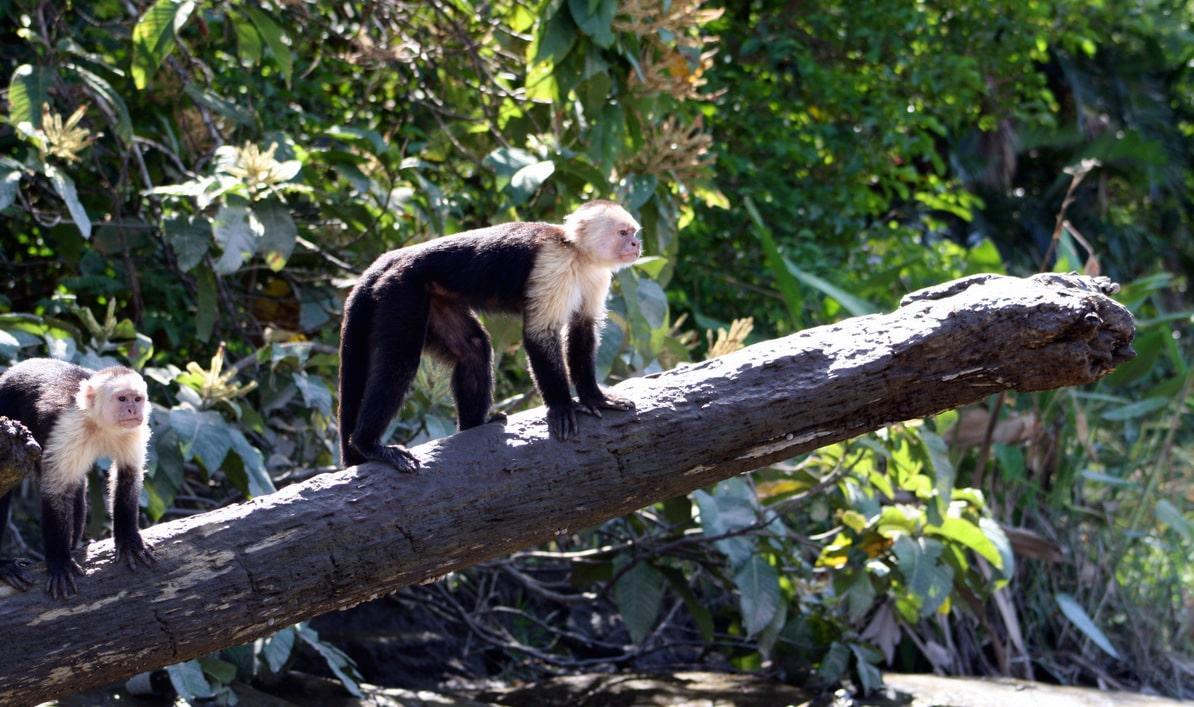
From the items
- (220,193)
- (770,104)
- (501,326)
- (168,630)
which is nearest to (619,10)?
(501,326)

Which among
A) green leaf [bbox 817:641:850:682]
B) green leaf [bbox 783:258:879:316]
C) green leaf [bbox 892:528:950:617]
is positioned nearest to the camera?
green leaf [bbox 892:528:950:617]

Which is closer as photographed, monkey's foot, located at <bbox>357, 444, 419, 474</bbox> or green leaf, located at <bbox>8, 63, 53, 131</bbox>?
monkey's foot, located at <bbox>357, 444, 419, 474</bbox>

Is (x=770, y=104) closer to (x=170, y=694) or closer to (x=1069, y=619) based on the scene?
(x=1069, y=619)

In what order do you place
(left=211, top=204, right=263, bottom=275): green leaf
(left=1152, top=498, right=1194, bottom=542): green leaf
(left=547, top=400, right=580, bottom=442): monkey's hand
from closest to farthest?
(left=547, top=400, right=580, bottom=442): monkey's hand
(left=211, top=204, right=263, bottom=275): green leaf
(left=1152, top=498, right=1194, bottom=542): green leaf

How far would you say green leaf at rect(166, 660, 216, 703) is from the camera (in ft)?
14.0

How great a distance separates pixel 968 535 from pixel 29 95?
4666 millimetres

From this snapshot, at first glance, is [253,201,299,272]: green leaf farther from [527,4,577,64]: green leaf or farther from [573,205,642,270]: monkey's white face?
[573,205,642,270]: monkey's white face

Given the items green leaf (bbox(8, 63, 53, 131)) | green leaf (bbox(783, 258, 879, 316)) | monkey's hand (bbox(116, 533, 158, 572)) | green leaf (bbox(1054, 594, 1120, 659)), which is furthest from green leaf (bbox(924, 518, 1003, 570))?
green leaf (bbox(8, 63, 53, 131))

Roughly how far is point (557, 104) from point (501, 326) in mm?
1204

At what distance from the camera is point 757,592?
5473 millimetres

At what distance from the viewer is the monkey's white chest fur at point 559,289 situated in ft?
12.5

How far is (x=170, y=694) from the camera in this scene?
15.3 feet

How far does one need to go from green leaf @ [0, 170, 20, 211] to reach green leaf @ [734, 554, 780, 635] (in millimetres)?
3456

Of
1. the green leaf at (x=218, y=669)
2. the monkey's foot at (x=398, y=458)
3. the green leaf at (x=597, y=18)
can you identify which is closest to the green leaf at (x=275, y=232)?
the green leaf at (x=597, y=18)
